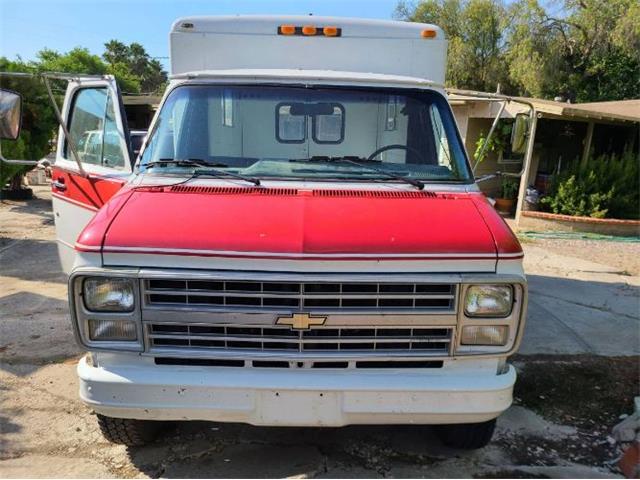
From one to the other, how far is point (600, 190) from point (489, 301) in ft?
36.8

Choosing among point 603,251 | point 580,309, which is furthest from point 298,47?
point 603,251

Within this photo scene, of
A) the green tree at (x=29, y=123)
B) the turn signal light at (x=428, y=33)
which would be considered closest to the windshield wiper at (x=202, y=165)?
the turn signal light at (x=428, y=33)

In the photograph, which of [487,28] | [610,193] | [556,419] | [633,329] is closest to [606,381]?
[556,419]

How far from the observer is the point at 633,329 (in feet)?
20.0

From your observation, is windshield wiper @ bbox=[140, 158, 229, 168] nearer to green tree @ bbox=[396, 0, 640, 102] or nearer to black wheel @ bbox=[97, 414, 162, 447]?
black wheel @ bbox=[97, 414, 162, 447]

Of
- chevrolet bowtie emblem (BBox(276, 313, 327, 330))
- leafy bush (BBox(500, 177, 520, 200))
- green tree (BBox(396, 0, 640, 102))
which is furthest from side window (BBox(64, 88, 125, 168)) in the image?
green tree (BBox(396, 0, 640, 102))

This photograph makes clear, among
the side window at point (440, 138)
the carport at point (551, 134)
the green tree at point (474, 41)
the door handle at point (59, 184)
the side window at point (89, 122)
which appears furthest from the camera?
the green tree at point (474, 41)

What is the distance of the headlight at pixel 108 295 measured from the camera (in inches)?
108

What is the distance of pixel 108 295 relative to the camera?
2768mm

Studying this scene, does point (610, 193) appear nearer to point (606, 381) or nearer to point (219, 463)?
point (606, 381)

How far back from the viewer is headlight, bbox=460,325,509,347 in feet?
9.37

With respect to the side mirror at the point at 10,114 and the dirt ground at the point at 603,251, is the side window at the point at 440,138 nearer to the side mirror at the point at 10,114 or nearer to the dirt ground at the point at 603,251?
the side mirror at the point at 10,114

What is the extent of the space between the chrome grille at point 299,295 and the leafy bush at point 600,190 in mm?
10869

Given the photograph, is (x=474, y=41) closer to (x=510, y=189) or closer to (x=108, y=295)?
(x=510, y=189)
